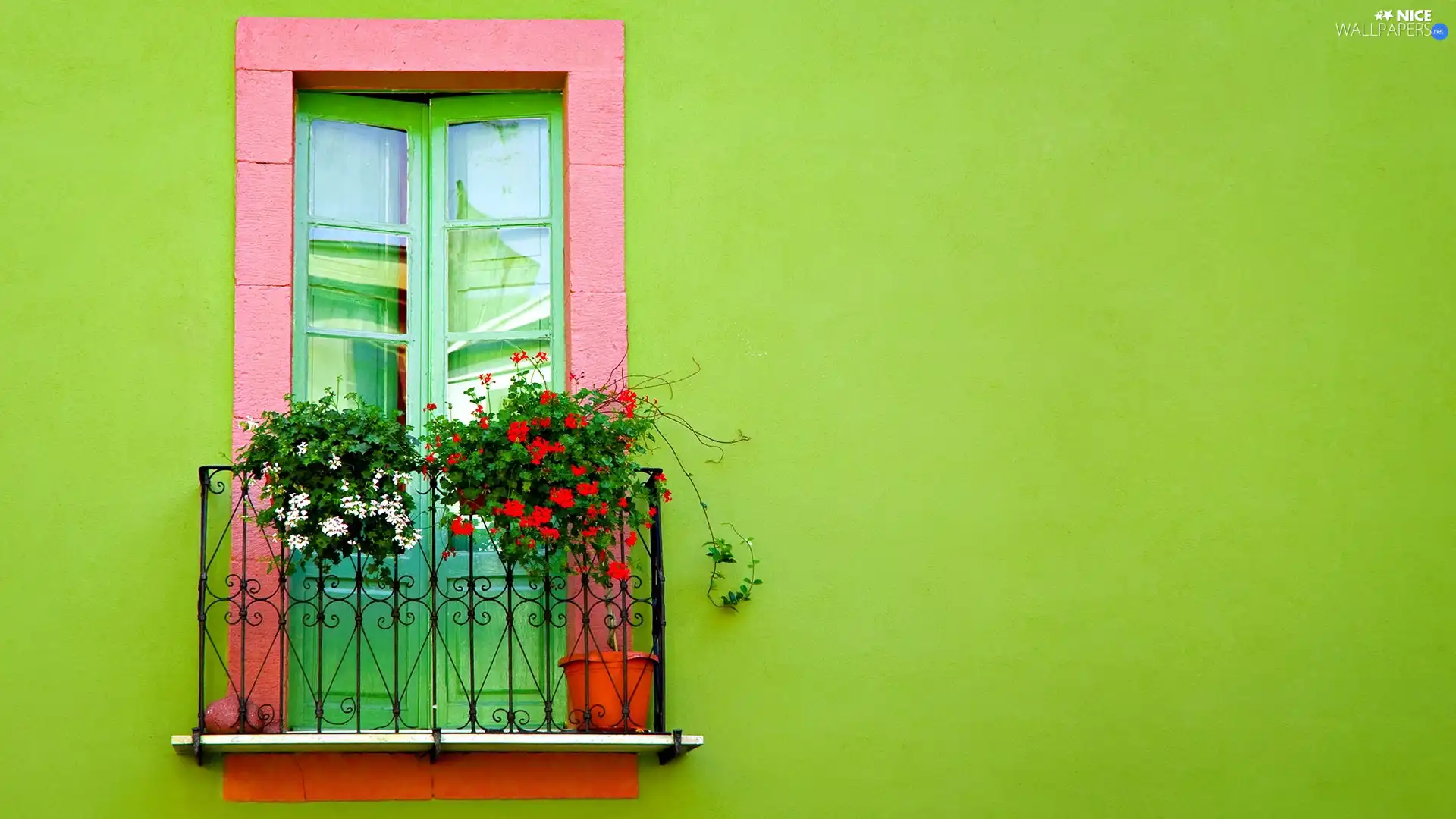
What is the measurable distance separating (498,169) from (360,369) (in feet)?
2.74

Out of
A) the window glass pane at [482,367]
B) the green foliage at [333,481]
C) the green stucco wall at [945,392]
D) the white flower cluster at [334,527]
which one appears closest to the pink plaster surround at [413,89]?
the green stucco wall at [945,392]

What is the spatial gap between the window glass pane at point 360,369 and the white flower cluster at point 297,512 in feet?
2.25

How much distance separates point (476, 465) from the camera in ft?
18.4

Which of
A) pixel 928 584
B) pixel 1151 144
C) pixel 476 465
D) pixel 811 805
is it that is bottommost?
pixel 811 805

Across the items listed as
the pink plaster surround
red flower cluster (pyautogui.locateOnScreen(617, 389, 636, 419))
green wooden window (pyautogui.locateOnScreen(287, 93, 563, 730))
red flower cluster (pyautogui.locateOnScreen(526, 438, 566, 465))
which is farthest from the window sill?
red flower cluster (pyautogui.locateOnScreen(617, 389, 636, 419))

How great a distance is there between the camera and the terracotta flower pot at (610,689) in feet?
18.6

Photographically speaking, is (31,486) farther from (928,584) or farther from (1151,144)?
(1151,144)

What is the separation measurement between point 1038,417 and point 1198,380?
22.0 inches

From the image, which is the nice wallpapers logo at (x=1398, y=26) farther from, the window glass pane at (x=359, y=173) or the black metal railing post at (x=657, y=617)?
the window glass pane at (x=359, y=173)

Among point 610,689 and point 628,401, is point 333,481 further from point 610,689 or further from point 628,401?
point 610,689

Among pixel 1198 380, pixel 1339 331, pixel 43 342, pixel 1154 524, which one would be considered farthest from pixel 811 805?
pixel 43 342

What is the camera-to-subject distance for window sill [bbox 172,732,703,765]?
212 inches

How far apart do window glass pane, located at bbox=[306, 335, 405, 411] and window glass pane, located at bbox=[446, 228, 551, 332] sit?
0.24m

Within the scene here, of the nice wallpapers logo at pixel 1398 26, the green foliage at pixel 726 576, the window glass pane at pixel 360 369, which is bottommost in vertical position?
the green foliage at pixel 726 576
